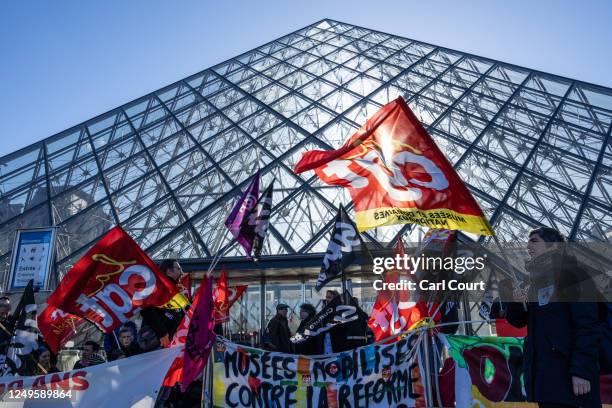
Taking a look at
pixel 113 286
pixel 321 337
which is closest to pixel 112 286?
pixel 113 286

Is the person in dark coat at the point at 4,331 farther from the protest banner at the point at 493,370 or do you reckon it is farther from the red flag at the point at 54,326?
the protest banner at the point at 493,370

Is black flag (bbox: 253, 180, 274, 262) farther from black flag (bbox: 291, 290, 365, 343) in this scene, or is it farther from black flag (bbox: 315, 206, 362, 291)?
black flag (bbox: 315, 206, 362, 291)

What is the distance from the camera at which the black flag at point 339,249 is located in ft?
22.0

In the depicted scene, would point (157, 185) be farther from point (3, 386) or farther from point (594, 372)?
point (594, 372)

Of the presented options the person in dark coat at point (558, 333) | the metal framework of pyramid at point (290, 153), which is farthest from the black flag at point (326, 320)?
the metal framework of pyramid at point (290, 153)

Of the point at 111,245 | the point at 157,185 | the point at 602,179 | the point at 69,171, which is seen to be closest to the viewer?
the point at 111,245

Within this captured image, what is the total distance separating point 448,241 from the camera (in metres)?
5.54

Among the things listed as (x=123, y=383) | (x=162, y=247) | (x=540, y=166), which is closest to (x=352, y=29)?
(x=540, y=166)

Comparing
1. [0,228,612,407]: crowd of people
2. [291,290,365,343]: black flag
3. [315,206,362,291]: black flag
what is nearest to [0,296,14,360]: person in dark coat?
[291,290,365,343]: black flag

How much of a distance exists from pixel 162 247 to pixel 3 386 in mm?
4830

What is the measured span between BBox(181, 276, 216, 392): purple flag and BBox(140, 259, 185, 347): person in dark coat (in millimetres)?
923

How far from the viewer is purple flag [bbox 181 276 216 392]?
151 inches

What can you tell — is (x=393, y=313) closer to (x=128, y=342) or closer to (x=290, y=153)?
(x=128, y=342)

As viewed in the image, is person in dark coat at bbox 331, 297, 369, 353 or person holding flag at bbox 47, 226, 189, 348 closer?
person holding flag at bbox 47, 226, 189, 348
